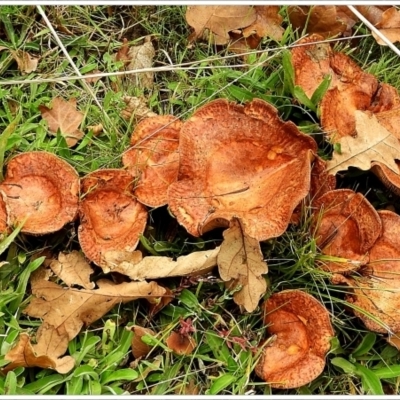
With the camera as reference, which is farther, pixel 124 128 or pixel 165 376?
pixel 124 128

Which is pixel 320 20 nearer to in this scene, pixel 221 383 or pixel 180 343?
pixel 180 343

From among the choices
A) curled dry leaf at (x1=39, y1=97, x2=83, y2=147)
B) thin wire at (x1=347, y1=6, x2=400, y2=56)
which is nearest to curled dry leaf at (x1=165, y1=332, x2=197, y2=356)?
curled dry leaf at (x1=39, y1=97, x2=83, y2=147)

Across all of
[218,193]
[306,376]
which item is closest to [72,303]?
[218,193]

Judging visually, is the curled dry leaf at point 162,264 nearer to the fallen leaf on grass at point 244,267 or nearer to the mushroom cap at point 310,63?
the fallen leaf on grass at point 244,267

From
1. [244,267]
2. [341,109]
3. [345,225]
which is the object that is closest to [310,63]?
[341,109]

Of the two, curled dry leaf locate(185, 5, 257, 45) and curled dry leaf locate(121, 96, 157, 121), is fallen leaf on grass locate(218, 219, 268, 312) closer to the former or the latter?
curled dry leaf locate(121, 96, 157, 121)

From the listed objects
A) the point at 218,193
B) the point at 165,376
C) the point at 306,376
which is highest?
the point at 218,193

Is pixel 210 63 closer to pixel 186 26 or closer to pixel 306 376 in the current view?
pixel 186 26

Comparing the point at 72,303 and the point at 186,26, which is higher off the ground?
the point at 186,26
